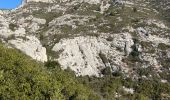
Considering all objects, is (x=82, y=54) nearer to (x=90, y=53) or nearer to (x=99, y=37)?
(x=90, y=53)

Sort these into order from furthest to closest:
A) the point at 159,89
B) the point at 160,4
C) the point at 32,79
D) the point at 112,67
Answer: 1. the point at 160,4
2. the point at 112,67
3. the point at 159,89
4. the point at 32,79

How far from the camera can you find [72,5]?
144m

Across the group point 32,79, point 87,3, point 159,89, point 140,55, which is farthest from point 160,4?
point 32,79

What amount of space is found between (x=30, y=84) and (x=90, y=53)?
4142 centimetres

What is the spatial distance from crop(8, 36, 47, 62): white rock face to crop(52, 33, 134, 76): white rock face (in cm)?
371

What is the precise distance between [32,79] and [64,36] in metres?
47.6

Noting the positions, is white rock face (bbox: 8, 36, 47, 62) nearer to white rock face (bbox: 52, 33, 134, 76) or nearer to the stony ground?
the stony ground

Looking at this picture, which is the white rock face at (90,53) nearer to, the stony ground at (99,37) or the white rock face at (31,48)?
the stony ground at (99,37)

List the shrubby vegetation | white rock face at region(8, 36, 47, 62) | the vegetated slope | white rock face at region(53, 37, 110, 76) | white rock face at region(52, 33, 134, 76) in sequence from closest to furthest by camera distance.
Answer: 1. the vegetated slope
2. the shrubby vegetation
3. white rock face at region(8, 36, 47, 62)
4. white rock face at region(53, 37, 110, 76)
5. white rock face at region(52, 33, 134, 76)

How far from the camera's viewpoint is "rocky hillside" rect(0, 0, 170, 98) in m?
94.7

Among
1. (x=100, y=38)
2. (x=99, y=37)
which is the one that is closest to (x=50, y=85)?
(x=100, y=38)

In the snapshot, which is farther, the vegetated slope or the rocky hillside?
the rocky hillside

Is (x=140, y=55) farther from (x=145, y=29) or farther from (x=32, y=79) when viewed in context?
(x=32, y=79)

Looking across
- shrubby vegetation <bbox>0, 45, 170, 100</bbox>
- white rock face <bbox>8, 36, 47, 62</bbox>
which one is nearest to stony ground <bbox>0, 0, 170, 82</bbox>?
white rock face <bbox>8, 36, 47, 62</bbox>
